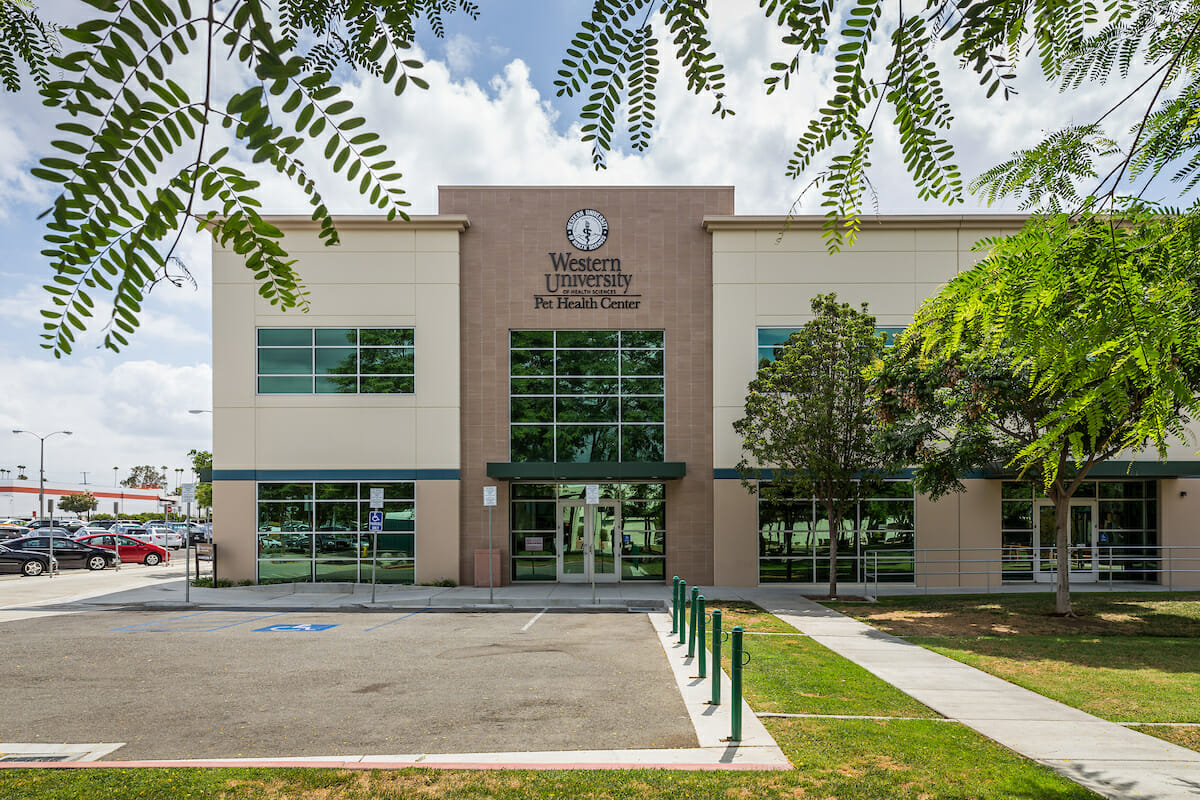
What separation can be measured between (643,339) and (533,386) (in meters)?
3.71

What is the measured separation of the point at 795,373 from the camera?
72.7 feet

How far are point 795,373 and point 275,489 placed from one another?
1575 cm

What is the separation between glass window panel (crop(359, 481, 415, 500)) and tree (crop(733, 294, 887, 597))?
34.4 ft

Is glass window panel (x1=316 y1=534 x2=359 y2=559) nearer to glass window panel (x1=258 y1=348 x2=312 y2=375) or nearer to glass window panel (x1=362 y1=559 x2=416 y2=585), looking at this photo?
glass window panel (x1=362 y1=559 x2=416 y2=585)

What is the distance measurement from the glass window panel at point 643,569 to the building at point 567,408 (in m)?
0.07

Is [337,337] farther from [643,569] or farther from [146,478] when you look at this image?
[146,478]

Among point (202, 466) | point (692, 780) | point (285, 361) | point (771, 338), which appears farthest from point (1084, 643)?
point (202, 466)

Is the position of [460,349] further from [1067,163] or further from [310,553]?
[1067,163]

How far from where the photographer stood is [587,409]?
26375 millimetres

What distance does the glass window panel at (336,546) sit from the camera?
2591cm

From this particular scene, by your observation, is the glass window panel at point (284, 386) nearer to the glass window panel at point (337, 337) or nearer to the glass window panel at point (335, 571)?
the glass window panel at point (337, 337)

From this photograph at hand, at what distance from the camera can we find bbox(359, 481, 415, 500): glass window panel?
85.0 ft

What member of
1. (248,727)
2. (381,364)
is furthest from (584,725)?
(381,364)

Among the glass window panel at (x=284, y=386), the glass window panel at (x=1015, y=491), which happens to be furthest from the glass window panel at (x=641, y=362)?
the glass window panel at (x=1015, y=491)
